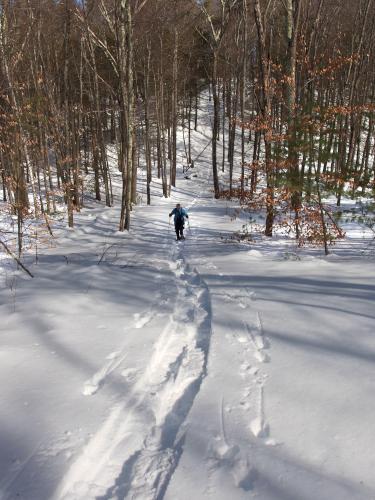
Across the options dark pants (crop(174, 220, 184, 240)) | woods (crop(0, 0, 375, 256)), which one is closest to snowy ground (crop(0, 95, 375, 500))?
woods (crop(0, 0, 375, 256))

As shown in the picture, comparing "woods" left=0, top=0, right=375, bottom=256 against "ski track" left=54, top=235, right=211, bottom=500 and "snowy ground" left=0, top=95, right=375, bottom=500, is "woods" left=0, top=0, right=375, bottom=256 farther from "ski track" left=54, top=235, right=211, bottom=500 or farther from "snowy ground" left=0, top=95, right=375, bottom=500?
"ski track" left=54, top=235, right=211, bottom=500

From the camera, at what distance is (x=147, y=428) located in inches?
139

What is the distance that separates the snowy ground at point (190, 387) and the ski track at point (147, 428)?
1cm

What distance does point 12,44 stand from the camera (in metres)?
12.7

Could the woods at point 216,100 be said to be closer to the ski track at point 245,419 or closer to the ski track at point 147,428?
the ski track at point 245,419

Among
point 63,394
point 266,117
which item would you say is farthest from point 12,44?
point 63,394

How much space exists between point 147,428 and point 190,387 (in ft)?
2.56

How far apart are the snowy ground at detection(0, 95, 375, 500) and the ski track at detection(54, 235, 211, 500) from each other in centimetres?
1

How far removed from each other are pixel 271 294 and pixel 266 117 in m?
6.19

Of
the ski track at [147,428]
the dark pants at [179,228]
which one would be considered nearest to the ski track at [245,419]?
the ski track at [147,428]

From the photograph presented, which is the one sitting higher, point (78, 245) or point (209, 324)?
point (209, 324)

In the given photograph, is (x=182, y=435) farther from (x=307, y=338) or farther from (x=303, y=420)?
(x=307, y=338)

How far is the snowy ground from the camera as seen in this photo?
288 centimetres

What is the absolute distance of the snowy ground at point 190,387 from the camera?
288 centimetres
